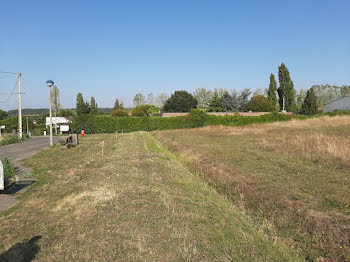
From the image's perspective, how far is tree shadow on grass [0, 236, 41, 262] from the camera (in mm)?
3489

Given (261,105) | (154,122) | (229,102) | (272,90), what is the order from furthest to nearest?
(229,102), (272,90), (261,105), (154,122)

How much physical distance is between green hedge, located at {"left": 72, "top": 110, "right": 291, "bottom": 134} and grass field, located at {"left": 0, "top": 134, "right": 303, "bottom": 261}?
3379 cm

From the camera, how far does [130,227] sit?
429 centimetres

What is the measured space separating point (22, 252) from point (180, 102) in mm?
82102

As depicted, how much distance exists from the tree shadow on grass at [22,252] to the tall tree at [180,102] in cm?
8156

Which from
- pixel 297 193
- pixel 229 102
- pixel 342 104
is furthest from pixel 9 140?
pixel 229 102

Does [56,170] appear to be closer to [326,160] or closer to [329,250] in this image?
[329,250]

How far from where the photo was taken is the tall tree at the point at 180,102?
85.1m

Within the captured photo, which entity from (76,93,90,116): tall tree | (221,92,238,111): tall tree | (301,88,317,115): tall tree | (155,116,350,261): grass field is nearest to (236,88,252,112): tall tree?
(221,92,238,111): tall tree

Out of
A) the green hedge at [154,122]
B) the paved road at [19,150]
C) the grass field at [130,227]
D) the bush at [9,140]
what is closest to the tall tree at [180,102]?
the green hedge at [154,122]

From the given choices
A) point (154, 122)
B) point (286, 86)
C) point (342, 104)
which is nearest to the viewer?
point (154, 122)

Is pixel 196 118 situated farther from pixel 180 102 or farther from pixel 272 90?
pixel 180 102

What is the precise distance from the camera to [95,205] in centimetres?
548

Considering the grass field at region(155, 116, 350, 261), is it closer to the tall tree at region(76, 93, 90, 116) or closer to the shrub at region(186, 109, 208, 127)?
the shrub at region(186, 109, 208, 127)
